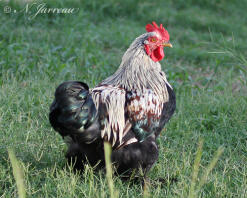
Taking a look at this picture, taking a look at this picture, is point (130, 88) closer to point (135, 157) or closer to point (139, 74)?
point (139, 74)

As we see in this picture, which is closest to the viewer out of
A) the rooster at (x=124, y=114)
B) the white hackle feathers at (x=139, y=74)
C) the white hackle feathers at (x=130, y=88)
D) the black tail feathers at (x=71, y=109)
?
the black tail feathers at (x=71, y=109)

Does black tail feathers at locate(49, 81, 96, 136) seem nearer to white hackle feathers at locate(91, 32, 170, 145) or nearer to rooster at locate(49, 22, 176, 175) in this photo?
rooster at locate(49, 22, 176, 175)

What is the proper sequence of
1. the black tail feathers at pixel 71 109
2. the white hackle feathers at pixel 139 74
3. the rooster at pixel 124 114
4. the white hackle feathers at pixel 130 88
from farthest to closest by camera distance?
the white hackle feathers at pixel 139 74 < the white hackle feathers at pixel 130 88 < the rooster at pixel 124 114 < the black tail feathers at pixel 71 109

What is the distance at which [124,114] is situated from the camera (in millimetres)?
3340

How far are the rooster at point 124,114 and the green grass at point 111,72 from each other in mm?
201

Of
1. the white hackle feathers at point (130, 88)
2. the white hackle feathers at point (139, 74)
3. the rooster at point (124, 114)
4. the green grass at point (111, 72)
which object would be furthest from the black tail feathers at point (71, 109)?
the white hackle feathers at point (139, 74)

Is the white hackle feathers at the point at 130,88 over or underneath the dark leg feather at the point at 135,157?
over

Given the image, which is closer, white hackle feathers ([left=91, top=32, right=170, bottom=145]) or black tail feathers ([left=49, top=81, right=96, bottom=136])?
black tail feathers ([left=49, top=81, right=96, bottom=136])

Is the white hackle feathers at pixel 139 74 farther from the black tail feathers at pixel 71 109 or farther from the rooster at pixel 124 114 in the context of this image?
the black tail feathers at pixel 71 109

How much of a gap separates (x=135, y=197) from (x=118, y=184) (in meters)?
0.21

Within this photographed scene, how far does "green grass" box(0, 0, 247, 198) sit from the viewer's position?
333cm

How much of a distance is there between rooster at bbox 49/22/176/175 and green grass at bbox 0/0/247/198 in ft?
0.66

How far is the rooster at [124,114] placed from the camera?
9.83 ft

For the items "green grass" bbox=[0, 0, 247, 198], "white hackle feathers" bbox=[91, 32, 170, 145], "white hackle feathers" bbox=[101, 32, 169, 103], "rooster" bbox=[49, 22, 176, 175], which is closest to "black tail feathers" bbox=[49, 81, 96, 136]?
"rooster" bbox=[49, 22, 176, 175]
